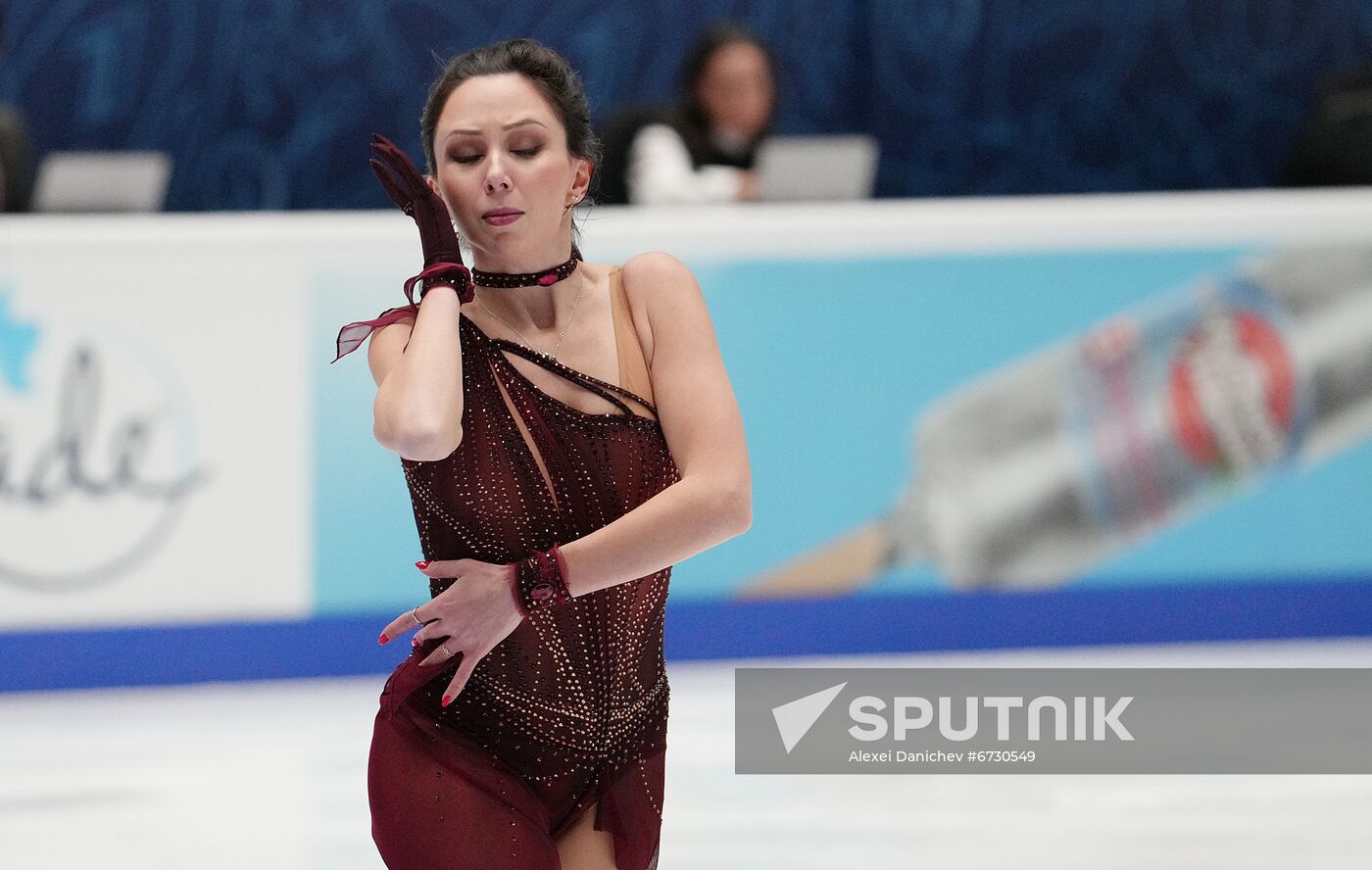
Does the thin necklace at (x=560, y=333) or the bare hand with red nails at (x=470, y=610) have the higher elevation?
the thin necklace at (x=560, y=333)

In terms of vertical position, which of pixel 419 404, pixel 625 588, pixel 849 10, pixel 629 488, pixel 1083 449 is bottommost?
pixel 1083 449

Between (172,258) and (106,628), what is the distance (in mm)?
970

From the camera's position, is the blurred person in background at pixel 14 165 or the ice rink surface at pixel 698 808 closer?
the ice rink surface at pixel 698 808

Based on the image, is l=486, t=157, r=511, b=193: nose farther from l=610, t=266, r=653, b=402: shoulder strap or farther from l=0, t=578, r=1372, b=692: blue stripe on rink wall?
l=0, t=578, r=1372, b=692: blue stripe on rink wall

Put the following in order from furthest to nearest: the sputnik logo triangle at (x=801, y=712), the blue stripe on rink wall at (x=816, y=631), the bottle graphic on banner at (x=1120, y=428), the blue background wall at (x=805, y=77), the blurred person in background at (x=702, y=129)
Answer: the blue background wall at (x=805, y=77)
the blurred person in background at (x=702, y=129)
the bottle graphic on banner at (x=1120, y=428)
the blue stripe on rink wall at (x=816, y=631)
the sputnik logo triangle at (x=801, y=712)

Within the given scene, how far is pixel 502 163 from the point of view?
5.76ft

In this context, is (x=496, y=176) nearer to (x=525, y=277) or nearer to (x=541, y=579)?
(x=525, y=277)

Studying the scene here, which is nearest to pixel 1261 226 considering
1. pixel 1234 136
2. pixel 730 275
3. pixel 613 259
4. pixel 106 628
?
pixel 730 275

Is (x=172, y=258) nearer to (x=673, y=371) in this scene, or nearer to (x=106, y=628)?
(x=106, y=628)

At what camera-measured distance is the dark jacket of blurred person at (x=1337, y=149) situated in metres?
5.25

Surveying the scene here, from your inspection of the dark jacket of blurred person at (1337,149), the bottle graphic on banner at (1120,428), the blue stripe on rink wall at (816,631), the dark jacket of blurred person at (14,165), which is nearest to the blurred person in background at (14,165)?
the dark jacket of blurred person at (14,165)

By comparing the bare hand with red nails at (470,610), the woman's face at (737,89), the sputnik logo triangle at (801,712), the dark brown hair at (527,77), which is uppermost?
the woman's face at (737,89)

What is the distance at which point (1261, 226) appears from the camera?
4695 millimetres

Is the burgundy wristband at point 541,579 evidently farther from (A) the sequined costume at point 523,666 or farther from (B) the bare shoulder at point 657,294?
(B) the bare shoulder at point 657,294
